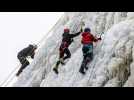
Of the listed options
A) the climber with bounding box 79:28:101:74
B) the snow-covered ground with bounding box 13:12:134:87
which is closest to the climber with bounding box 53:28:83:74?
the snow-covered ground with bounding box 13:12:134:87

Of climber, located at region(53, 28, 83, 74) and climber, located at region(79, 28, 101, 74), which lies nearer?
climber, located at region(79, 28, 101, 74)

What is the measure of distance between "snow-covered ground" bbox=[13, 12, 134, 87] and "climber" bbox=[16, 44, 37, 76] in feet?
0.53

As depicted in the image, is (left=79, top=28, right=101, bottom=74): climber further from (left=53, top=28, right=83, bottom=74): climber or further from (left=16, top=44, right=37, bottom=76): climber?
(left=16, top=44, right=37, bottom=76): climber

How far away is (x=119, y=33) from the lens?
40.2ft

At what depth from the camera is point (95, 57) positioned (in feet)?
40.5

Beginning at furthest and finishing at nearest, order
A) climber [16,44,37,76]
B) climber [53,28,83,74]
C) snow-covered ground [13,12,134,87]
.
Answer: climber [16,44,37,76], climber [53,28,83,74], snow-covered ground [13,12,134,87]

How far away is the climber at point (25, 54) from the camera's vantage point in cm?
1411

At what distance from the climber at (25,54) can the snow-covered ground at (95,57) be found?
0.53ft

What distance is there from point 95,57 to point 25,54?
8.68 feet

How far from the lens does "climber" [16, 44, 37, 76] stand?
1411 cm

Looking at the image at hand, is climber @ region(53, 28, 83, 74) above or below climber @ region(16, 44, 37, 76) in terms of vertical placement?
above
